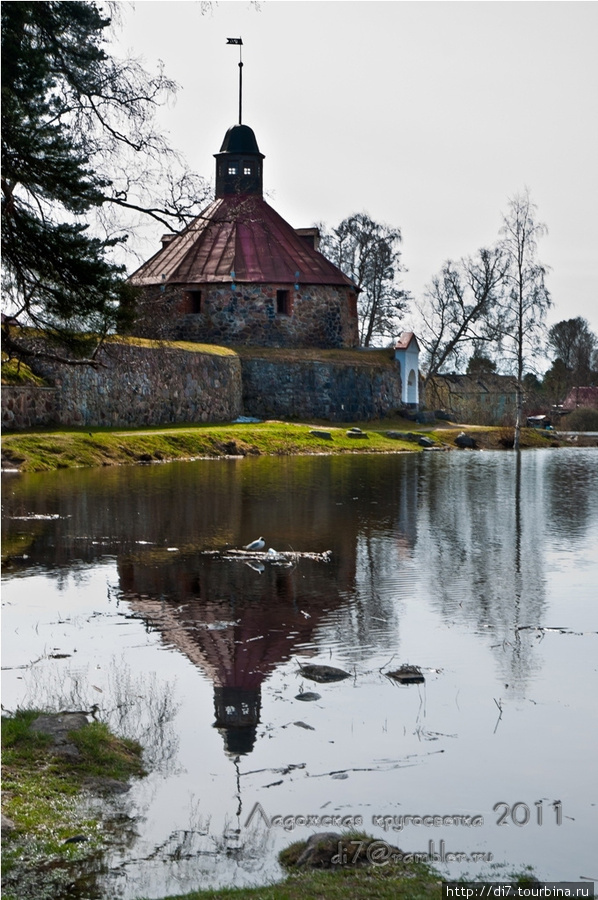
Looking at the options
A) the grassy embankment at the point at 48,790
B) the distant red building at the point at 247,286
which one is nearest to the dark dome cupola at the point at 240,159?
the distant red building at the point at 247,286

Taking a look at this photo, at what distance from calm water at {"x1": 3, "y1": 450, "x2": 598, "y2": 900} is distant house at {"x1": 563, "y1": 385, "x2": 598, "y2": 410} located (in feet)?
223

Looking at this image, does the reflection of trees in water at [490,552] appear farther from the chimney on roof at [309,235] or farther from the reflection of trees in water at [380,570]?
the chimney on roof at [309,235]

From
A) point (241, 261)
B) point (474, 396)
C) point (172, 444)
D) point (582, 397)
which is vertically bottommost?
point (172, 444)

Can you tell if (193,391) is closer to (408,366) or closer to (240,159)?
(408,366)

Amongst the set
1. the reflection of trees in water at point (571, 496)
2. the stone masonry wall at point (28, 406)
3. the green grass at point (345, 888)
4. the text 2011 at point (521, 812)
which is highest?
the stone masonry wall at point (28, 406)

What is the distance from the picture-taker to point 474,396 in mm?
64062

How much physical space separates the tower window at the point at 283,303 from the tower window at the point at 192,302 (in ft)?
11.1

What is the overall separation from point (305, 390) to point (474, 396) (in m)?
21.1

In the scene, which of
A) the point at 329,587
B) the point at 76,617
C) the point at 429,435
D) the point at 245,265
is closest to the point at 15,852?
the point at 76,617

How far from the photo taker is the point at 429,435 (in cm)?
4447

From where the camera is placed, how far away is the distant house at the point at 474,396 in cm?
5972

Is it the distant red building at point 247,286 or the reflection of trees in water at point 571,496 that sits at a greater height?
the distant red building at point 247,286

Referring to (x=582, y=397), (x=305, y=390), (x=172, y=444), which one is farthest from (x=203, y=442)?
(x=582, y=397)

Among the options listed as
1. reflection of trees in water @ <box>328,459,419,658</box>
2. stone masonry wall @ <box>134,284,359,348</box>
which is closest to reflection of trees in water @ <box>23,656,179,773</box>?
reflection of trees in water @ <box>328,459,419,658</box>
